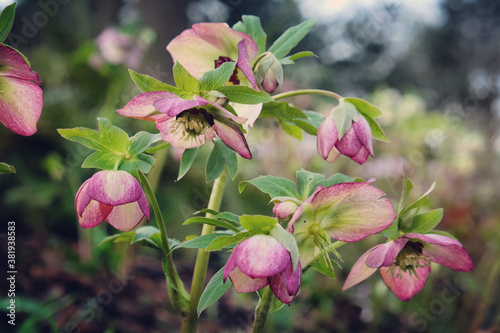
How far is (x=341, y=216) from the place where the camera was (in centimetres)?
51

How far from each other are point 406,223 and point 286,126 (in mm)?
244

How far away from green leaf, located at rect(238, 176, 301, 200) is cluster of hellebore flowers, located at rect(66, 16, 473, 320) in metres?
0.02

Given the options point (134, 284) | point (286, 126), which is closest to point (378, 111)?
point (286, 126)

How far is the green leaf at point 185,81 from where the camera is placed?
50 cm

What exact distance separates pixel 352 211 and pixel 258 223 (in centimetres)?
12

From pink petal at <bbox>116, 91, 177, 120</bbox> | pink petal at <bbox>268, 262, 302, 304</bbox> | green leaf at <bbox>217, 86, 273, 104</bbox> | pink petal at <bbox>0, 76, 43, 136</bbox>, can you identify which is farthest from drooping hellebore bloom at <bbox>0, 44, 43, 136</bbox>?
pink petal at <bbox>268, 262, 302, 304</bbox>

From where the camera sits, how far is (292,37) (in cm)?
64

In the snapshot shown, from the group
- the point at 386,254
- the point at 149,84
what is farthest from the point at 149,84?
the point at 386,254

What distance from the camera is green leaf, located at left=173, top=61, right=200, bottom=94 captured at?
50 centimetres

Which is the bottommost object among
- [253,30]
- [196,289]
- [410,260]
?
[196,289]

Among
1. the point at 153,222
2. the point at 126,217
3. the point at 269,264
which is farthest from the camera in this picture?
the point at 153,222

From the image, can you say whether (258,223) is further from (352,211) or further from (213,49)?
(213,49)

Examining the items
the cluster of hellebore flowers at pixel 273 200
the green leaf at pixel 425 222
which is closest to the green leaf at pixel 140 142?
the cluster of hellebore flowers at pixel 273 200

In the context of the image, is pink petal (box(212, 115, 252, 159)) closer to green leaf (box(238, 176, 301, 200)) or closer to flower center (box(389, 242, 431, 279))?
green leaf (box(238, 176, 301, 200))
